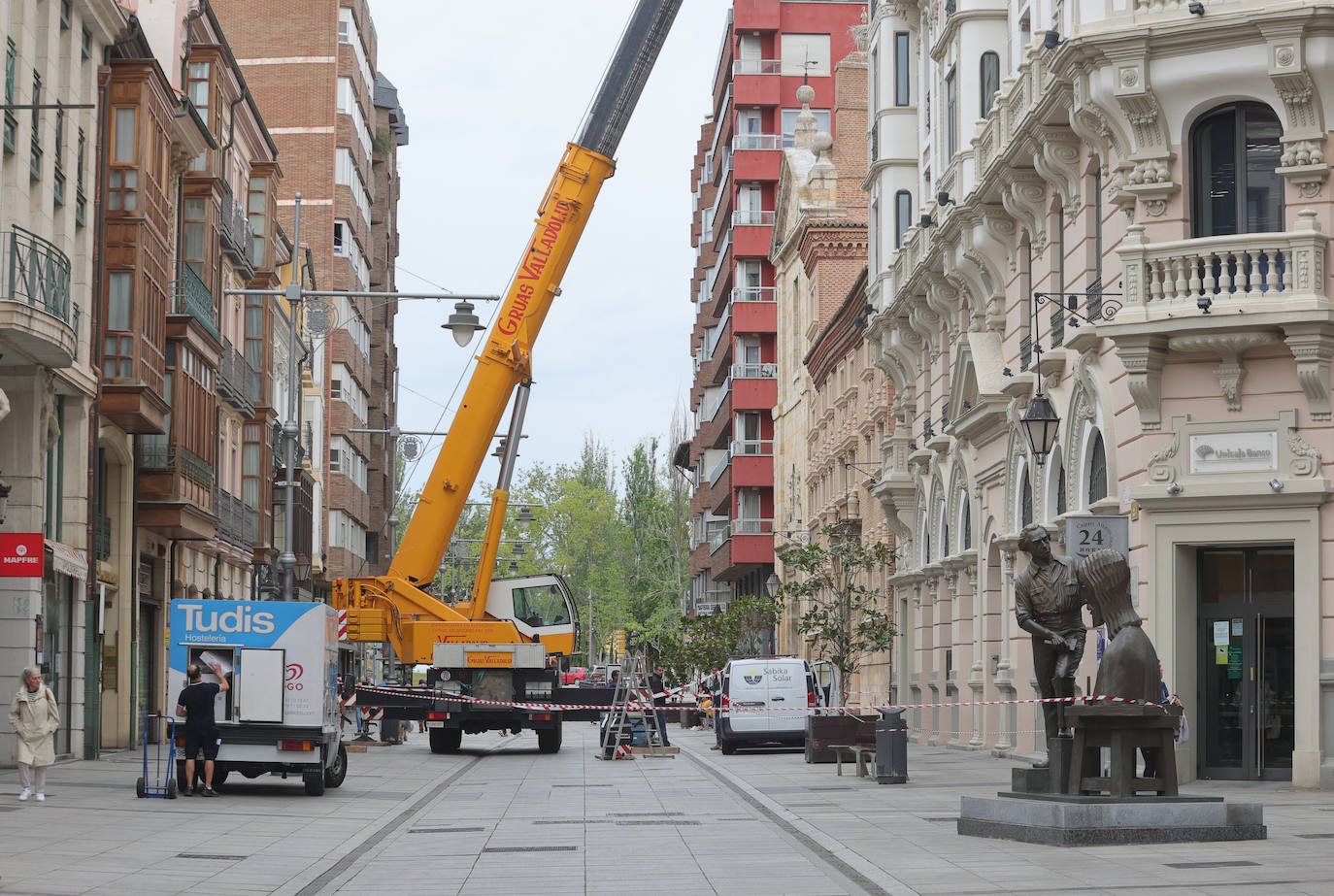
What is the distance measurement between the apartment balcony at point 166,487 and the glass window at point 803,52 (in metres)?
47.0

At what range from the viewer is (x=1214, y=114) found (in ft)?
82.7

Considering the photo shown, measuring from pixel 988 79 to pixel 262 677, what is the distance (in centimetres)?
1842

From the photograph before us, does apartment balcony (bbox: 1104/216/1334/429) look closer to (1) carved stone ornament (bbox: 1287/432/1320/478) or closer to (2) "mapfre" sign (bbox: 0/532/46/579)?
(1) carved stone ornament (bbox: 1287/432/1320/478)

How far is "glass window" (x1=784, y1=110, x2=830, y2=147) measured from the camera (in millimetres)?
79438

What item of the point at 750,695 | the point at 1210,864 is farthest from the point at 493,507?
the point at 1210,864

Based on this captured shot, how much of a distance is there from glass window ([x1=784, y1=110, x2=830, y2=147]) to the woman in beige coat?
60.2 metres

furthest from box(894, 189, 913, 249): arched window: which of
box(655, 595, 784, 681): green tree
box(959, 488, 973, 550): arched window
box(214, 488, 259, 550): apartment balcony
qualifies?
box(655, 595, 784, 681): green tree

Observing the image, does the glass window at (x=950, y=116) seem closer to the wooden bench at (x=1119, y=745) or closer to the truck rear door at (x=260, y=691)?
the truck rear door at (x=260, y=691)

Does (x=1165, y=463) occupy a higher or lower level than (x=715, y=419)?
lower

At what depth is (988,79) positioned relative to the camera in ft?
116

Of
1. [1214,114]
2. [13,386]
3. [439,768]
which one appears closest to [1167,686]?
[1214,114]

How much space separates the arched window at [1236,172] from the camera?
81.3 ft

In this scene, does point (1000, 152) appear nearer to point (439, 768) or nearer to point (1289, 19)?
point (1289, 19)

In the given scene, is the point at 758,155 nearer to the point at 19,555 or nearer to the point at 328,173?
the point at 328,173
